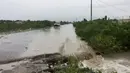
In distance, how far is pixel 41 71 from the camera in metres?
16.3

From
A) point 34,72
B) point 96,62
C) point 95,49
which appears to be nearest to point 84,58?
point 96,62

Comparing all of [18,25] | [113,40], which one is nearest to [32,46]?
[113,40]

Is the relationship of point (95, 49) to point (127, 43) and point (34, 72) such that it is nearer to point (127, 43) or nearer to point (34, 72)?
point (127, 43)

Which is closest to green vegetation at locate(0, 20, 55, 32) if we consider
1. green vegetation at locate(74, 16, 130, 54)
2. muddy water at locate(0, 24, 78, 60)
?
muddy water at locate(0, 24, 78, 60)

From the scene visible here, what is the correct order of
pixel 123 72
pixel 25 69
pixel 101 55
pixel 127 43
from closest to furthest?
1. pixel 123 72
2. pixel 25 69
3. pixel 101 55
4. pixel 127 43

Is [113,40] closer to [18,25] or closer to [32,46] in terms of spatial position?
[32,46]

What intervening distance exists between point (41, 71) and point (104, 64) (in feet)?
16.1

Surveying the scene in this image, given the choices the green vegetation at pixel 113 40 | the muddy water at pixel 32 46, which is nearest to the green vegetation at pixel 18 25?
the muddy water at pixel 32 46

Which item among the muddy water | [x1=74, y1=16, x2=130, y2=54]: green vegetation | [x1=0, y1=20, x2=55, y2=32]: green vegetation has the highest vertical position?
[x1=74, y1=16, x2=130, y2=54]: green vegetation

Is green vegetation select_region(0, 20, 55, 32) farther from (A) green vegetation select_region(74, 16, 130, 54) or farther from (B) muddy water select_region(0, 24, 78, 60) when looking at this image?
(A) green vegetation select_region(74, 16, 130, 54)

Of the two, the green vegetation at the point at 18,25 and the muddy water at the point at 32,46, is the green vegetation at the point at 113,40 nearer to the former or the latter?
the muddy water at the point at 32,46

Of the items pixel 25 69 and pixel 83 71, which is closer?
pixel 83 71

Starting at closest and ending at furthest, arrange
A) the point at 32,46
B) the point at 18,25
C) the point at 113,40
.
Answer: the point at 113,40
the point at 32,46
the point at 18,25

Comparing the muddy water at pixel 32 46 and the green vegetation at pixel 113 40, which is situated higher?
the green vegetation at pixel 113 40
